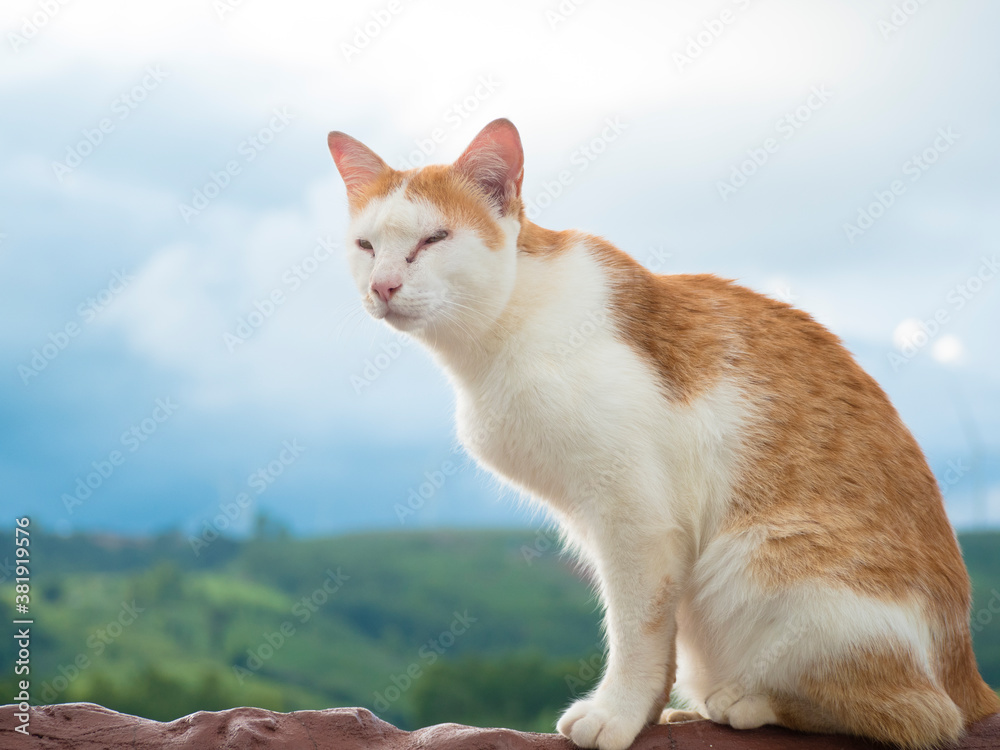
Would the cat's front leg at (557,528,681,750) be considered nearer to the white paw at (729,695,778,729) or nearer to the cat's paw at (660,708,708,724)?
the white paw at (729,695,778,729)

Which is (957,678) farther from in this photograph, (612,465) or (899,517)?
(612,465)

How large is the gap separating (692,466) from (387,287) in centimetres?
103

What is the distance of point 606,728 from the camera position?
8.20 ft

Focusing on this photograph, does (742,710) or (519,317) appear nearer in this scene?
(742,710)

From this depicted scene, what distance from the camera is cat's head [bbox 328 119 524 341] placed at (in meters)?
2.62

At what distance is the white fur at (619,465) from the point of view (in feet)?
8.18

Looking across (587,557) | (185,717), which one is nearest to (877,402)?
(587,557)

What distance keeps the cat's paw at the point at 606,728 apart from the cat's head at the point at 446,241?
1171mm

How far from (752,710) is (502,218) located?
1.63 m

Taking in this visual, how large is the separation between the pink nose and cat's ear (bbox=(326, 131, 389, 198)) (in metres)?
0.50

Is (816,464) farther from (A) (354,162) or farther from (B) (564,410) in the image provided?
(A) (354,162)

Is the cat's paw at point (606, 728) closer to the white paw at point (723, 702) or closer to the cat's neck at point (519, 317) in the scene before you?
the white paw at point (723, 702)

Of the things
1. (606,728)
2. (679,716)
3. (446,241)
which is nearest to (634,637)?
(606,728)

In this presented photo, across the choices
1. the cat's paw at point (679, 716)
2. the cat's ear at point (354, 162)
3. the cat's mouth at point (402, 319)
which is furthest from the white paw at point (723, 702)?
the cat's ear at point (354, 162)
